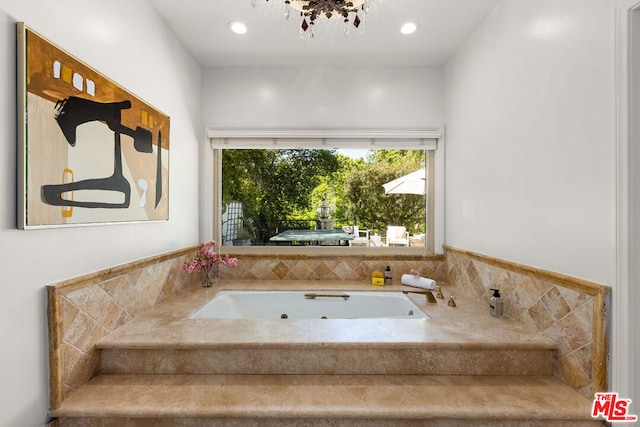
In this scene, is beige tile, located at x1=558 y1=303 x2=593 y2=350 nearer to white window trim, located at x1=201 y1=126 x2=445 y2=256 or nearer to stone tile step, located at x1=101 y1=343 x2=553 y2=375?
stone tile step, located at x1=101 y1=343 x2=553 y2=375

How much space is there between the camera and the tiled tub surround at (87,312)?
1308 millimetres

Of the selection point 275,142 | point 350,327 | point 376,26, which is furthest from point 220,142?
point 350,327

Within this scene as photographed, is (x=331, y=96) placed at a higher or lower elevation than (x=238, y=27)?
lower

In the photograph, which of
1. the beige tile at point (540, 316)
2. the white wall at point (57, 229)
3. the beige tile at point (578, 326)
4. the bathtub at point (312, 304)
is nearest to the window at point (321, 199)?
the bathtub at point (312, 304)

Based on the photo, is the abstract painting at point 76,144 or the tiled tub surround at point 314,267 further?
the tiled tub surround at point 314,267

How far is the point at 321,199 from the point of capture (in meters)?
3.03

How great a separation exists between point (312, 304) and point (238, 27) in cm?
209

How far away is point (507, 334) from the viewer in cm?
166

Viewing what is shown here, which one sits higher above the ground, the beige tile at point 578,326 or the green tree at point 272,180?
the green tree at point 272,180

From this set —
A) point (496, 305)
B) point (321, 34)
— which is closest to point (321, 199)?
point (321, 34)

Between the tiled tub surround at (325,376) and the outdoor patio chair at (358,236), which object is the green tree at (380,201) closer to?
the outdoor patio chair at (358,236)

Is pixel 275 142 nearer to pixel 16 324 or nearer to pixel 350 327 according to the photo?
pixel 350 327

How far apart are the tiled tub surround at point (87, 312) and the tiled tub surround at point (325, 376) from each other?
0.17 ft

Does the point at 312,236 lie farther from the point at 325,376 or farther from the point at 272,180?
the point at 325,376
